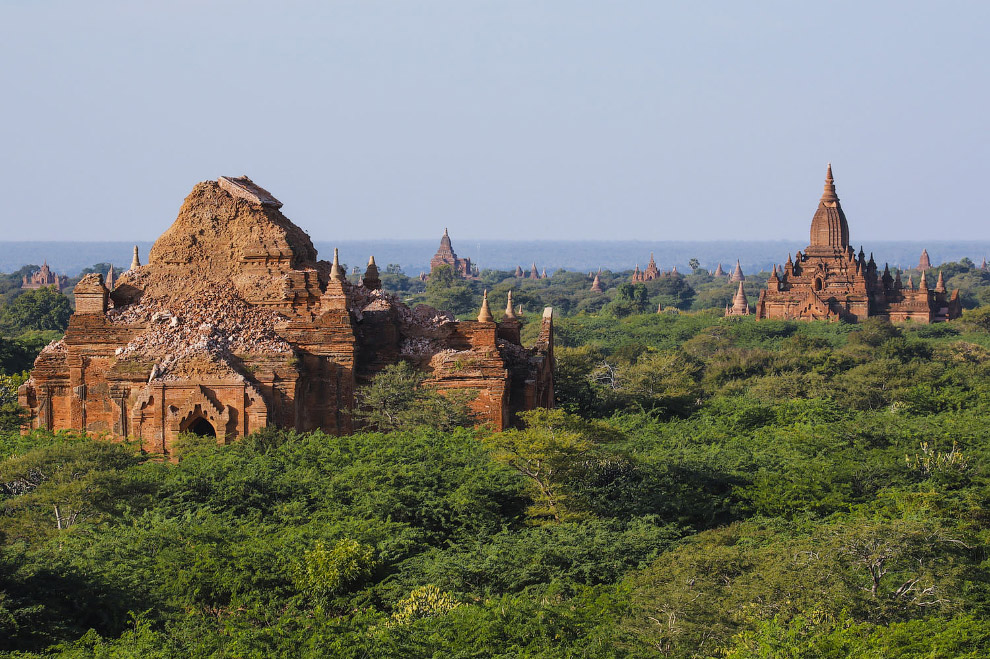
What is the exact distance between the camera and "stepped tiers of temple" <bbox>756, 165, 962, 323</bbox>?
85062mm

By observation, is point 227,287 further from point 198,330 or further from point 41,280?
point 41,280

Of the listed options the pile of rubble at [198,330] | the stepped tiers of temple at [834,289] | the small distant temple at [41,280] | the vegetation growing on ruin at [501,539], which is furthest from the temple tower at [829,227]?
the small distant temple at [41,280]

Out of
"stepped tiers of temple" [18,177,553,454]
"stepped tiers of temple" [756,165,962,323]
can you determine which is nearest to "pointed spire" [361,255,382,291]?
"stepped tiers of temple" [18,177,553,454]

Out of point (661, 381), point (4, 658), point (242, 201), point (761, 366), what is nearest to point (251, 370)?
point (242, 201)

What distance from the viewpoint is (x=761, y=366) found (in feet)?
180

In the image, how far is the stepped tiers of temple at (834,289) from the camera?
85.1m

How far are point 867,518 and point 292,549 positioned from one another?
318 inches

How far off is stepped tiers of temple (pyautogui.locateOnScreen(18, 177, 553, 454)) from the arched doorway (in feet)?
0.10

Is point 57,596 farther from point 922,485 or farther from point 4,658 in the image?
point 922,485

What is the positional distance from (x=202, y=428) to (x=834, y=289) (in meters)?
64.5

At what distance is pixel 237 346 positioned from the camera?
26.8m

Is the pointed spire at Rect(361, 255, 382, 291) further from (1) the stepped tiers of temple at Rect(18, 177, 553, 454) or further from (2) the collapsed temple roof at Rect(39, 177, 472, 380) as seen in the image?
(1) the stepped tiers of temple at Rect(18, 177, 553, 454)

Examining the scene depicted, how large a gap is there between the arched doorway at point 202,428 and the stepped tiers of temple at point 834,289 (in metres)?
62.0

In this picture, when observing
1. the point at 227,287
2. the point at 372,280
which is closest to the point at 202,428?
the point at 227,287
